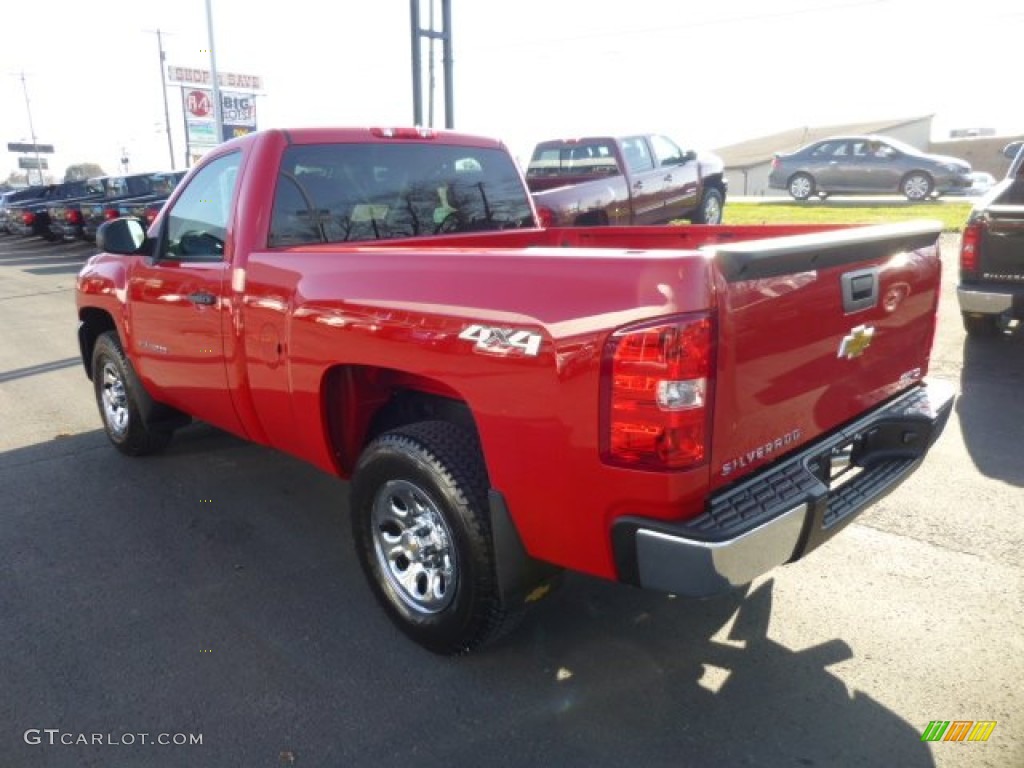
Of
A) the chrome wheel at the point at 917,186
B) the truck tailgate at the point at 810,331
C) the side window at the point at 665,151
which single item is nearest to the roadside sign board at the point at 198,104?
the chrome wheel at the point at 917,186

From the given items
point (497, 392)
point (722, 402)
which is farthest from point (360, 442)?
point (722, 402)

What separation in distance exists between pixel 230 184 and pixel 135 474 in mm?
2119

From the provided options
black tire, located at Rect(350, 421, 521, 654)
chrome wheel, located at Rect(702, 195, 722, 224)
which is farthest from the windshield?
chrome wheel, located at Rect(702, 195, 722, 224)

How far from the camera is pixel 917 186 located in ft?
64.4

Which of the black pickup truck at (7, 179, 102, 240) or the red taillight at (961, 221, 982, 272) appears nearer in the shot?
the red taillight at (961, 221, 982, 272)

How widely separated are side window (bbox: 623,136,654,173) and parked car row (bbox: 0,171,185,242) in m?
9.66

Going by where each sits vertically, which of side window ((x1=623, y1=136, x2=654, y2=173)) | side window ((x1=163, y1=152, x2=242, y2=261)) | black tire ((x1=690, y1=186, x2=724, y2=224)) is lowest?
black tire ((x1=690, y1=186, x2=724, y2=224))

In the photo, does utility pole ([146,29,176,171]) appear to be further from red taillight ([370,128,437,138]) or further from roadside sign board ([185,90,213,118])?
red taillight ([370,128,437,138])

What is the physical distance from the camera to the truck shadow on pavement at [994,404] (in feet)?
15.4

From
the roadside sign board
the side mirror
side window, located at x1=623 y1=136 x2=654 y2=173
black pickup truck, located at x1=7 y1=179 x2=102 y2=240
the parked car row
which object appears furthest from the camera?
the roadside sign board

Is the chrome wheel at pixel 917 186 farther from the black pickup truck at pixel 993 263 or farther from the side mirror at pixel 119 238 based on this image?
the side mirror at pixel 119 238

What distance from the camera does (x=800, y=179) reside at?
21.5 meters

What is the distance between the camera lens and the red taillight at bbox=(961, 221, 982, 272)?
6.80m

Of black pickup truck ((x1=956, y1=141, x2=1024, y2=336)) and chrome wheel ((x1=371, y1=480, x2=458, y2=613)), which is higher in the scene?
black pickup truck ((x1=956, y1=141, x2=1024, y2=336))
